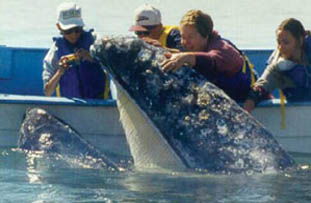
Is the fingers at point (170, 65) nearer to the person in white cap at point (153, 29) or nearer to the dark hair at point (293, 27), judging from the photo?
the person in white cap at point (153, 29)

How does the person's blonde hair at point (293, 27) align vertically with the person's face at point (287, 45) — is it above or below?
above

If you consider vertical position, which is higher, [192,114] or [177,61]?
[177,61]

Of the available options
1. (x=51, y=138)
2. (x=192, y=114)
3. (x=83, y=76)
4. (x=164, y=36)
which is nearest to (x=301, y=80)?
(x=192, y=114)

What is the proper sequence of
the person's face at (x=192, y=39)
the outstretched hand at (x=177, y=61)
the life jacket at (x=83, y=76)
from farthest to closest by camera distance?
the life jacket at (x=83, y=76), the person's face at (x=192, y=39), the outstretched hand at (x=177, y=61)

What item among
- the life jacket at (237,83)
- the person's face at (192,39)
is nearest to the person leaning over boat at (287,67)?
the life jacket at (237,83)

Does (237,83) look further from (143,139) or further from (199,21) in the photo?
(143,139)

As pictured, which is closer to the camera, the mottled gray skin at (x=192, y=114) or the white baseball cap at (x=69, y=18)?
the mottled gray skin at (x=192, y=114)

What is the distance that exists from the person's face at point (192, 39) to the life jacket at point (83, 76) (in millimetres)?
1541

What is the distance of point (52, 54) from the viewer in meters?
14.4

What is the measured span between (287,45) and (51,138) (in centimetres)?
302

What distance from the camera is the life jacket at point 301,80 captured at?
1352 cm

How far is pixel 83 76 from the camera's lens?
47.1 ft

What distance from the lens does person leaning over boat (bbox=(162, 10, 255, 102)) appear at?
12.9 metres

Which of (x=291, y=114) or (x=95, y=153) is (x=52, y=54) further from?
(x=291, y=114)
